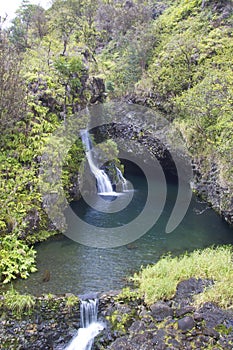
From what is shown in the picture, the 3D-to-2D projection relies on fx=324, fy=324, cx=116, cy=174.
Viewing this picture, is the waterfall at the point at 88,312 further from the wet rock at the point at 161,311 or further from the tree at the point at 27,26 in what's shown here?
the tree at the point at 27,26

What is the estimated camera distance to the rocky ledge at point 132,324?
7.73 m

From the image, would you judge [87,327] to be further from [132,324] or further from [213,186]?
[213,186]

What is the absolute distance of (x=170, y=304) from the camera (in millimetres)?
8906

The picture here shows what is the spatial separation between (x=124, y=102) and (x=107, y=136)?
4.28 metres

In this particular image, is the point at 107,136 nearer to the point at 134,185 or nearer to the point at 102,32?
the point at 134,185

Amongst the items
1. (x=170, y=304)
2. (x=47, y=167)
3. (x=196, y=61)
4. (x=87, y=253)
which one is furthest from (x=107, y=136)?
(x=170, y=304)

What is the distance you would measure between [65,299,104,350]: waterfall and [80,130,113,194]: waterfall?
41.5 ft

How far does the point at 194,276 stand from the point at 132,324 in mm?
2406

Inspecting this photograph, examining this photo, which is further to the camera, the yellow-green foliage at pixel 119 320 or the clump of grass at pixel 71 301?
the clump of grass at pixel 71 301

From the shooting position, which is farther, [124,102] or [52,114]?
[124,102]

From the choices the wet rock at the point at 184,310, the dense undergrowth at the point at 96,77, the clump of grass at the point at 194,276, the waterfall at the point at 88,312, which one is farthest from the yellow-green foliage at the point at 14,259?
the wet rock at the point at 184,310

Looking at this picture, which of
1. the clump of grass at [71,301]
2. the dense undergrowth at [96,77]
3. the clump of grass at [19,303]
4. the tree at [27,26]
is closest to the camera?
the clump of grass at [19,303]

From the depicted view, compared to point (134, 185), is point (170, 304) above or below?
below

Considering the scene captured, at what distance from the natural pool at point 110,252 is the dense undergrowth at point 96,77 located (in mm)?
858
